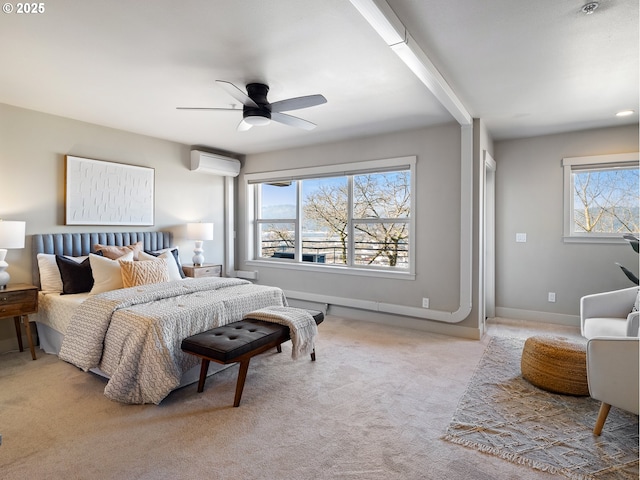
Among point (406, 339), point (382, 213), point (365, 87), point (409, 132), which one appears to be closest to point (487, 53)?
point (365, 87)

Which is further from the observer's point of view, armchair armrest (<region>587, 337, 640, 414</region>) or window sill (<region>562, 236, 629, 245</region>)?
window sill (<region>562, 236, 629, 245</region>)

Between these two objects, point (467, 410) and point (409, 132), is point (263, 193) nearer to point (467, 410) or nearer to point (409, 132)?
point (409, 132)

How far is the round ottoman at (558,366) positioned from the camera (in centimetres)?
247

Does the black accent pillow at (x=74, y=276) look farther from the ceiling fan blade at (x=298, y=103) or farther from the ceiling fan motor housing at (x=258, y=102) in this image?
the ceiling fan blade at (x=298, y=103)

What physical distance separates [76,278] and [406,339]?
3.44 meters

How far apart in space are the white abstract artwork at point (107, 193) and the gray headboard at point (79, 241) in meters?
0.15

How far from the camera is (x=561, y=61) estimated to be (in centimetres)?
254

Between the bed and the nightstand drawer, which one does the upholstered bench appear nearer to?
the bed

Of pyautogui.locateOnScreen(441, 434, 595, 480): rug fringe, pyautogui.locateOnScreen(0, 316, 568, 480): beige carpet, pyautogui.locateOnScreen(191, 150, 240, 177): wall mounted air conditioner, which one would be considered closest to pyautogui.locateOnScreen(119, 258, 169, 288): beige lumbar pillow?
pyautogui.locateOnScreen(0, 316, 568, 480): beige carpet

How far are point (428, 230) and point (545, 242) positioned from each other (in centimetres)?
164

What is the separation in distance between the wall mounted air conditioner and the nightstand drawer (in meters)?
2.57

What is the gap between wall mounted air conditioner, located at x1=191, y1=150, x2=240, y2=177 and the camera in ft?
16.6

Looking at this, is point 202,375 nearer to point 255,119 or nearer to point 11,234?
point 255,119

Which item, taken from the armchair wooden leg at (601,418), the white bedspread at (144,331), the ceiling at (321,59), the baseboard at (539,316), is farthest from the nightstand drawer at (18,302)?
the baseboard at (539,316)
